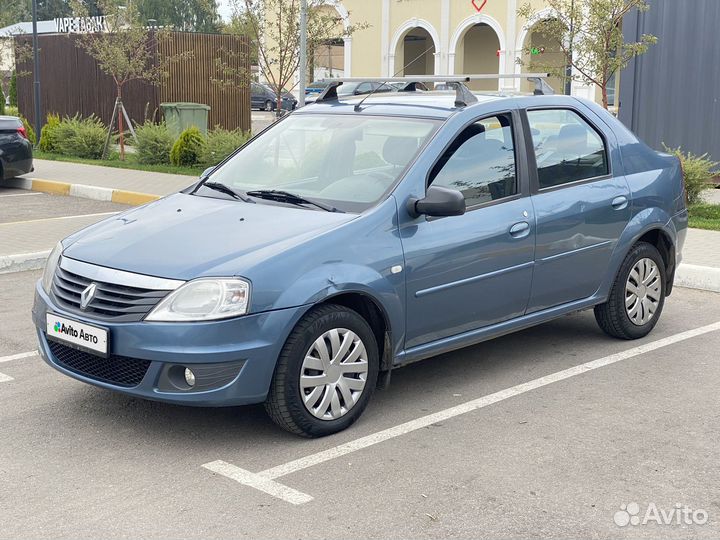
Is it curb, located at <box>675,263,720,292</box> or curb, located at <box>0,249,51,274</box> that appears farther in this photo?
curb, located at <box>0,249,51,274</box>

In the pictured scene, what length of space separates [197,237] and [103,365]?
30.4 inches

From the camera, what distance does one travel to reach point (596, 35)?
12.8m

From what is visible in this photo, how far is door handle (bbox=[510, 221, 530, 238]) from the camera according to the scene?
18.4ft

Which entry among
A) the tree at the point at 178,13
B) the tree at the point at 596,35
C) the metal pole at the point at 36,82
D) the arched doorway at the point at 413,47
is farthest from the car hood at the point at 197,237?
the tree at the point at 178,13

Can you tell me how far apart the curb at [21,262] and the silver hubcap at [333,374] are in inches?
211

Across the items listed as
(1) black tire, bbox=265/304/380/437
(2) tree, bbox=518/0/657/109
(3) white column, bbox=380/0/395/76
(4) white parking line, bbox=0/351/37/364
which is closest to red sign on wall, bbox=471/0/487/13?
(3) white column, bbox=380/0/395/76

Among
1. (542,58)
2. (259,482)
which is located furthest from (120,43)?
(542,58)

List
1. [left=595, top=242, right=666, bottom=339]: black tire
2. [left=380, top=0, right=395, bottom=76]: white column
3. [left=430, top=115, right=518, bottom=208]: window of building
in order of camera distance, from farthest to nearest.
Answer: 1. [left=380, top=0, right=395, bottom=76]: white column
2. [left=595, top=242, right=666, bottom=339]: black tire
3. [left=430, top=115, right=518, bottom=208]: window of building

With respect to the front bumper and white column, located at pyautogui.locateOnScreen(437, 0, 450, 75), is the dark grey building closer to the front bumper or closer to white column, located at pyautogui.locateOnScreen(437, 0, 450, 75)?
the front bumper

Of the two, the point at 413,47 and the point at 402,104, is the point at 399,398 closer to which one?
the point at 402,104

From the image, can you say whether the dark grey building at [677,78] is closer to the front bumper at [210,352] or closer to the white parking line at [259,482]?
the front bumper at [210,352]

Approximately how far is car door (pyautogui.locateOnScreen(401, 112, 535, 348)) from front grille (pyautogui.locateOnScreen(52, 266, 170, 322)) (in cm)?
134

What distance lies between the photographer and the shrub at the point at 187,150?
1791cm

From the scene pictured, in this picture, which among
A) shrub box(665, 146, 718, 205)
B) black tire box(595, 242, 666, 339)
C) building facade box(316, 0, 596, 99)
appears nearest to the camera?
black tire box(595, 242, 666, 339)
